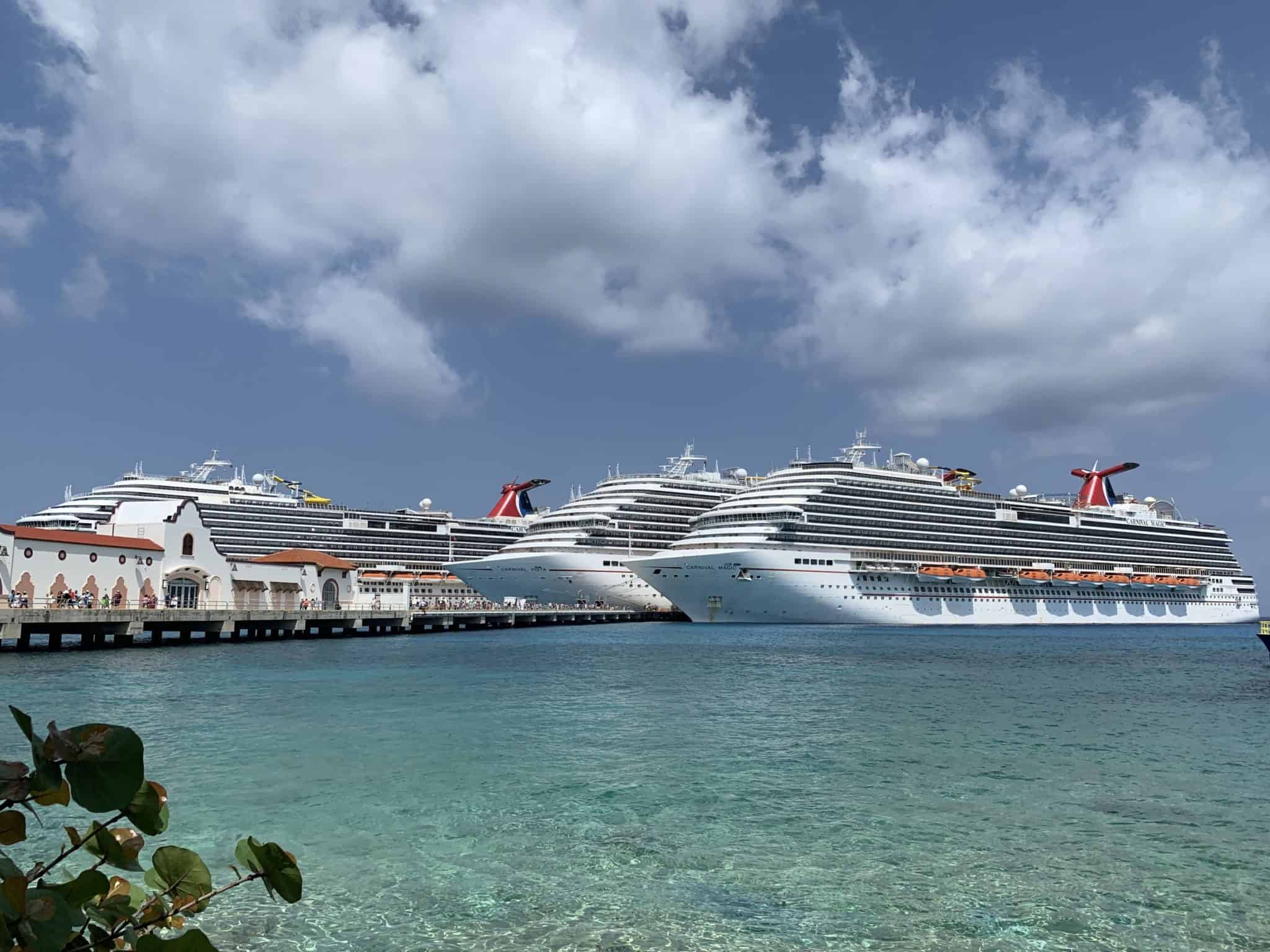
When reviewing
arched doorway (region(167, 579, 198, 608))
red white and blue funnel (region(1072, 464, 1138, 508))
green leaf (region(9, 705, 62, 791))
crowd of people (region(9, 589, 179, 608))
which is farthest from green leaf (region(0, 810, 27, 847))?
red white and blue funnel (region(1072, 464, 1138, 508))

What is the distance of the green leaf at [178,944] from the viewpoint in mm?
2840

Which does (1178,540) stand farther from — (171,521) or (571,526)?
(171,521)

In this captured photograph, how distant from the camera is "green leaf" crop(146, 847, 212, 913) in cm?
368

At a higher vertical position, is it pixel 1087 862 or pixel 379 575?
pixel 379 575

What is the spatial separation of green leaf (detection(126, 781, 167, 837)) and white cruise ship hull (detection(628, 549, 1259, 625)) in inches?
2902

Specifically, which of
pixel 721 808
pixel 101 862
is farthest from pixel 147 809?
pixel 721 808

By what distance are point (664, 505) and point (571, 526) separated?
1146cm

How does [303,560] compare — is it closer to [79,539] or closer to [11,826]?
[79,539]

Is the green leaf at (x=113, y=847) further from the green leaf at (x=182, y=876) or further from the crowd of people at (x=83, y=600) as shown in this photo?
the crowd of people at (x=83, y=600)

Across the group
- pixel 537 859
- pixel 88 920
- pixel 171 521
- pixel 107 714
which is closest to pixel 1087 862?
pixel 537 859

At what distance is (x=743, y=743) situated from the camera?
20641 millimetres

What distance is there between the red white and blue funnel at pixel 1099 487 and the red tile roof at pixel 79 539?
105 metres

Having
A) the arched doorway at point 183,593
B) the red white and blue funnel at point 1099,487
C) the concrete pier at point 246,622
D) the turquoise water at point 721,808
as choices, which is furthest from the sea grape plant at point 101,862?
the red white and blue funnel at point 1099,487

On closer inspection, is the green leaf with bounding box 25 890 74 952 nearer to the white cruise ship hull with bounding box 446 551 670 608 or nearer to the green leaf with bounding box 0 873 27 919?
the green leaf with bounding box 0 873 27 919
